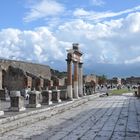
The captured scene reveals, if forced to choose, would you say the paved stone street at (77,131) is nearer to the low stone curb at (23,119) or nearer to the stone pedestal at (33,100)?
the low stone curb at (23,119)

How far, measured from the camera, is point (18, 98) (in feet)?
62.7

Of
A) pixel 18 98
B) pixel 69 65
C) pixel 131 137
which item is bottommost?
pixel 131 137

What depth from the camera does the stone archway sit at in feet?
116

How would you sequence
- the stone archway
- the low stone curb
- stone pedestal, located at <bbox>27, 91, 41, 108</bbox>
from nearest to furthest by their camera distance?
the low stone curb, stone pedestal, located at <bbox>27, 91, 41, 108</bbox>, the stone archway

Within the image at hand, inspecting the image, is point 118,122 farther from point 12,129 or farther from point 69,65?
point 69,65

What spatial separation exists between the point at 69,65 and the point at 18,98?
16.4m

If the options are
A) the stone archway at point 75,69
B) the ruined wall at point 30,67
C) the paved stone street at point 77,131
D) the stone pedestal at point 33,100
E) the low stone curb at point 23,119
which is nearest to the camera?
the paved stone street at point 77,131

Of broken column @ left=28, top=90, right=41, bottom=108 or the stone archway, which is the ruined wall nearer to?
the stone archway

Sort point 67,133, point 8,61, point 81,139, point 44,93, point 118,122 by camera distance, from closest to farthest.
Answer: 1. point 81,139
2. point 67,133
3. point 118,122
4. point 44,93
5. point 8,61

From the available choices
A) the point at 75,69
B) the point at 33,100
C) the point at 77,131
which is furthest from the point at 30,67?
the point at 77,131

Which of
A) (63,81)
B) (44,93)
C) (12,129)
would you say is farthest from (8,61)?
(12,129)

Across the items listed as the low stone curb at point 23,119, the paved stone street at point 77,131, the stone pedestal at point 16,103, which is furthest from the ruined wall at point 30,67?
the paved stone street at point 77,131

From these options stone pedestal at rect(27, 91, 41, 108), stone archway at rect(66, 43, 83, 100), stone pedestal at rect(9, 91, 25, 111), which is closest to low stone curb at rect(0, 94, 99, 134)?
stone pedestal at rect(9, 91, 25, 111)

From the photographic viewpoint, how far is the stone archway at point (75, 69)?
35.3 m
